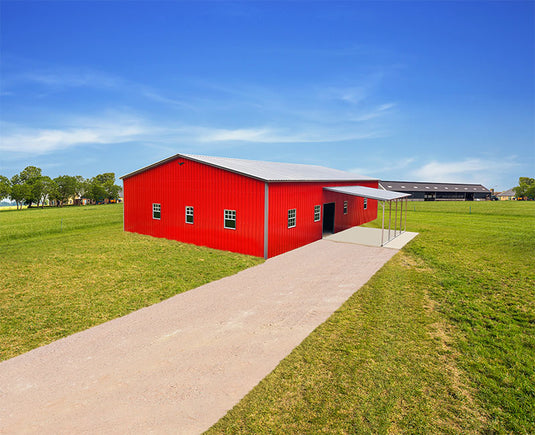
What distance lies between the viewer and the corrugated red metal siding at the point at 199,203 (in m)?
15.4

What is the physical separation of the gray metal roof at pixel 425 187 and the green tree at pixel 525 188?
97.8 ft

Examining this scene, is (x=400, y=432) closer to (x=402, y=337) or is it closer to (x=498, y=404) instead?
(x=498, y=404)

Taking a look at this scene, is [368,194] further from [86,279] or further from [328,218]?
[86,279]

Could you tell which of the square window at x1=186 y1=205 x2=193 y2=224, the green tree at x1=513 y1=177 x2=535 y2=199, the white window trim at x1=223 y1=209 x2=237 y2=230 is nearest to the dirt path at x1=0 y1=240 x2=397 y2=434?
the white window trim at x1=223 y1=209 x2=237 y2=230

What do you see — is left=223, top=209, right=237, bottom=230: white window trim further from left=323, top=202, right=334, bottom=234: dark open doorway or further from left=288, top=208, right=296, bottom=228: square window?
left=323, top=202, right=334, bottom=234: dark open doorway

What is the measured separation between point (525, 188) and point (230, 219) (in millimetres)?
129669

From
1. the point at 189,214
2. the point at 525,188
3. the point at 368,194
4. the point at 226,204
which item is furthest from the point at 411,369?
the point at 525,188

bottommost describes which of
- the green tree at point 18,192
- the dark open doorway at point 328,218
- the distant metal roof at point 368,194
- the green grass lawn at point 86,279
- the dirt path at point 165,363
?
the dirt path at point 165,363

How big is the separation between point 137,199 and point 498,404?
21.0 m

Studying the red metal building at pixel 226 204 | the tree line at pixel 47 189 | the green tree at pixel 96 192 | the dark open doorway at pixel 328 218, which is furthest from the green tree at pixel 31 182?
the dark open doorway at pixel 328 218

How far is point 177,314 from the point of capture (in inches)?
344

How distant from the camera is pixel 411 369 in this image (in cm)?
623

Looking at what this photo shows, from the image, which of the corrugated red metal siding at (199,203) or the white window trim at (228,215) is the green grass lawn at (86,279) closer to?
the corrugated red metal siding at (199,203)

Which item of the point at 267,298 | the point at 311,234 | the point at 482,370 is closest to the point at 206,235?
the point at 311,234
